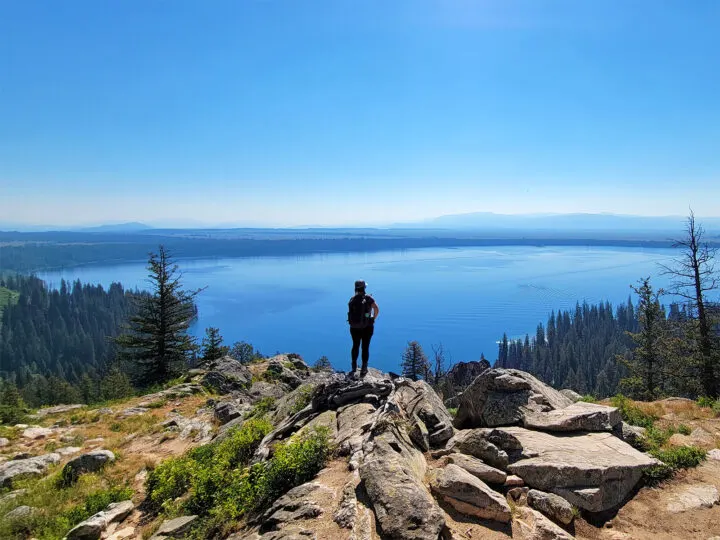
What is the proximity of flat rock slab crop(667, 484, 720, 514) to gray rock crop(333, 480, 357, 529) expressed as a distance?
654cm

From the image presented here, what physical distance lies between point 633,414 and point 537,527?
9.09 m

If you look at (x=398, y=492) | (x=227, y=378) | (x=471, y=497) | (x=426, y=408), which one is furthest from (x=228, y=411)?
(x=471, y=497)

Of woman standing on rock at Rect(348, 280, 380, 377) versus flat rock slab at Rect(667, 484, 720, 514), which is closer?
flat rock slab at Rect(667, 484, 720, 514)

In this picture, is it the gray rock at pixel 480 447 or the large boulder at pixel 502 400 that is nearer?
the gray rock at pixel 480 447

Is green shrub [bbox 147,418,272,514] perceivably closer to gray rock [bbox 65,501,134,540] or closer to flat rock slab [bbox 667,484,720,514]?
gray rock [bbox 65,501,134,540]

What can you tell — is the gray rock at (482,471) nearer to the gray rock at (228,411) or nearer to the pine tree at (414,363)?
the gray rock at (228,411)

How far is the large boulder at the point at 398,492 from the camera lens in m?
5.50

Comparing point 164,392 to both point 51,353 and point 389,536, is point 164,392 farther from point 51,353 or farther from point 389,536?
point 51,353

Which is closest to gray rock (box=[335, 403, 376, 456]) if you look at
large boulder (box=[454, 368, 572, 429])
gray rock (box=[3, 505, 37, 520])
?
large boulder (box=[454, 368, 572, 429])

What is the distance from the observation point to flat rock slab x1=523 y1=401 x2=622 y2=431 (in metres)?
9.66

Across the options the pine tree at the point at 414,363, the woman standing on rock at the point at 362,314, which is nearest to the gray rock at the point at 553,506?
the woman standing on rock at the point at 362,314

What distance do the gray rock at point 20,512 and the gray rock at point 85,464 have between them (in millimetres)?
1549

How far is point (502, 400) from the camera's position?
1057 cm

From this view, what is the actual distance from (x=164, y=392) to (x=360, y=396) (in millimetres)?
13741
